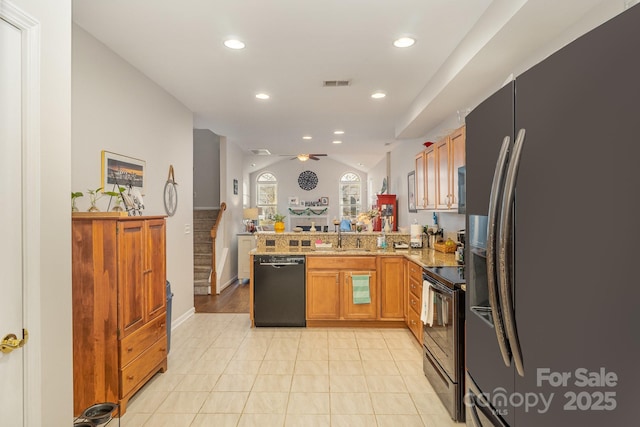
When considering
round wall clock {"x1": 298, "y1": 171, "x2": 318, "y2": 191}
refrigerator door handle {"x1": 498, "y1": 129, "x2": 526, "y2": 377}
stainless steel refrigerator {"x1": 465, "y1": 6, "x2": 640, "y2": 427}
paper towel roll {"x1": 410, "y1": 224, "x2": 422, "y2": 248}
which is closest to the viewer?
stainless steel refrigerator {"x1": 465, "y1": 6, "x2": 640, "y2": 427}

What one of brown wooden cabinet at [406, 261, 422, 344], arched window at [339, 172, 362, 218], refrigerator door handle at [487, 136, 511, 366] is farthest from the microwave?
arched window at [339, 172, 362, 218]

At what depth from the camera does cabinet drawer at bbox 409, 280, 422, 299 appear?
402 cm

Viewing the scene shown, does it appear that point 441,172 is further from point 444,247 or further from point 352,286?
point 352,286

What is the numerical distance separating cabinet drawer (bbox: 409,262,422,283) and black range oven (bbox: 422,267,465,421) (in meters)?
0.62

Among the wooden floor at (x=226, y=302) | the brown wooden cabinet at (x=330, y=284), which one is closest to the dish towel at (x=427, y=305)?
the brown wooden cabinet at (x=330, y=284)

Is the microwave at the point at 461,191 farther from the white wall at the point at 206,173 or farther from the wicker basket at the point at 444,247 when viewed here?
the white wall at the point at 206,173

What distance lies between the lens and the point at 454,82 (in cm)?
357

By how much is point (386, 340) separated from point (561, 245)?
3.86 m

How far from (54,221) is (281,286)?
11.1 feet

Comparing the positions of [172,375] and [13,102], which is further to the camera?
[172,375]

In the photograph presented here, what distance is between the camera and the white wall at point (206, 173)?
8.60 meters

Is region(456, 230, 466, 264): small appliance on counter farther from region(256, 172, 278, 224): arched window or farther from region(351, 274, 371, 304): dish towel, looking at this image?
region(256, 172, 278, 224): arched window

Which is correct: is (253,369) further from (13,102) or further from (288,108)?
(288,108)

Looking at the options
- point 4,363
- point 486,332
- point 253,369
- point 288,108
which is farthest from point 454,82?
point 4,363
